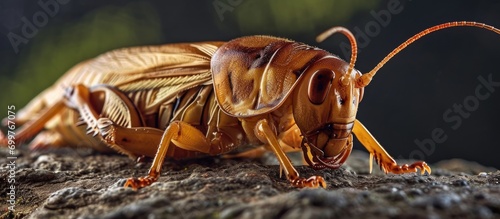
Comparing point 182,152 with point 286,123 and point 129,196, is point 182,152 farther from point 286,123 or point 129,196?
point 129,196

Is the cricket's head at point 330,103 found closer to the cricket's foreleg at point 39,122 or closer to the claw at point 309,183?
the claw at point 309,183

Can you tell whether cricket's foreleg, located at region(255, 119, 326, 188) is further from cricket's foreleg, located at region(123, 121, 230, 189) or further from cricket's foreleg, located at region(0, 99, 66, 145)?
cricket's foreleg, located at region(0, 99, 66, 145)

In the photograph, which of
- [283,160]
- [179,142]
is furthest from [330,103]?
→ [179,142]

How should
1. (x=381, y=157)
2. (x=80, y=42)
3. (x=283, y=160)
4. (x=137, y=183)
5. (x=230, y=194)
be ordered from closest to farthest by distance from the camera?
(x=230, y=194)
(x=137, y=183)
(x=283, y=160)
(x=381, y=157)
(x=80, y=42)

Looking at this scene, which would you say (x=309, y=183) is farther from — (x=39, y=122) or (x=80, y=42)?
(x=80, y=42)

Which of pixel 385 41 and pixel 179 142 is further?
pixel 385 41

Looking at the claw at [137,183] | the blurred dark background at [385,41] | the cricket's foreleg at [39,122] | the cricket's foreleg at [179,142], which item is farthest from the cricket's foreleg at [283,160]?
the blurred dark background at [385,41]

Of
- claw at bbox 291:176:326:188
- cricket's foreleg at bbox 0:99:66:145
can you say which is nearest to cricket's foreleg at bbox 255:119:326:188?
claw at bbox 291:176:326:188

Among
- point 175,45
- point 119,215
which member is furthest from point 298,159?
point 119,215
